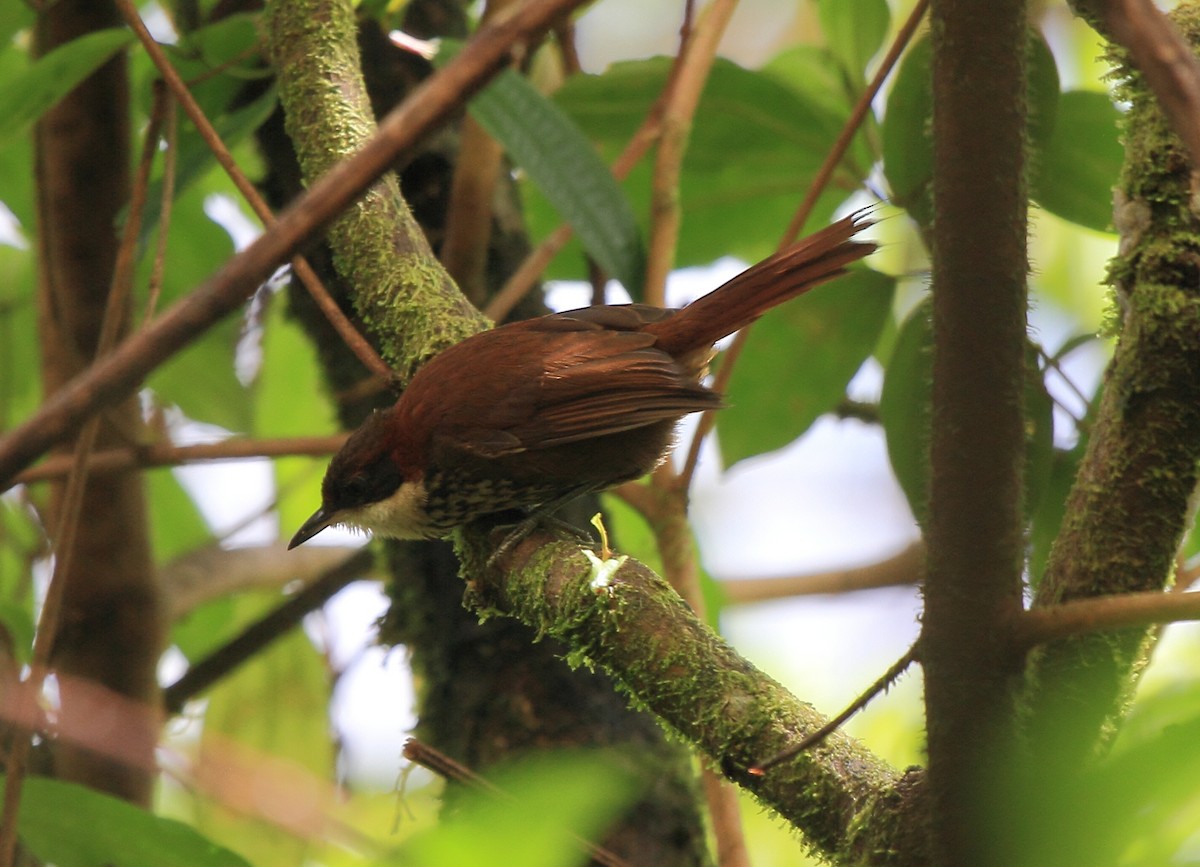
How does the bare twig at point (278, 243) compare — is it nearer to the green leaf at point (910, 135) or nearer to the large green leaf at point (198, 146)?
the green leaf at point (910, 135)

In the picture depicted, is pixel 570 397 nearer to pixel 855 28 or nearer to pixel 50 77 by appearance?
pixel 855 28

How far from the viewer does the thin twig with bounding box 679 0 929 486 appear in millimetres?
2436

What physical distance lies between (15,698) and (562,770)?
5.59 ft

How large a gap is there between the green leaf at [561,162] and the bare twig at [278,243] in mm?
1704

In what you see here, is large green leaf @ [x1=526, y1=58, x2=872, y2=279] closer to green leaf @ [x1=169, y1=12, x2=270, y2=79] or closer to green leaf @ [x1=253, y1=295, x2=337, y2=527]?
green leaf @ [x1=169, y1=12, x2=270, y2=79]

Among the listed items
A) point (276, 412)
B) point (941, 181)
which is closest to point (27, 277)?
point (276, 412)

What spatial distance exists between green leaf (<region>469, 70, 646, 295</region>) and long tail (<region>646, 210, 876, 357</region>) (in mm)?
313

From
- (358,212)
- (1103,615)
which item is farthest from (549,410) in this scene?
(1103,615)

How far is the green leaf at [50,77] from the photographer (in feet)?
8.14

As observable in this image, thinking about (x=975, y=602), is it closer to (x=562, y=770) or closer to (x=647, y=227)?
(x=562, y=770)

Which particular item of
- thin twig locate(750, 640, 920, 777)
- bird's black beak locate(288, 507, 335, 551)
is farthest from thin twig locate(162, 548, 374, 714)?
thin twig locate(750, 640, 920, 777)

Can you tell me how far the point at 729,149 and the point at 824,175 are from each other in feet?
1.29

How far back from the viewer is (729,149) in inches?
117

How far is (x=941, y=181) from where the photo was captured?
1188 mm
